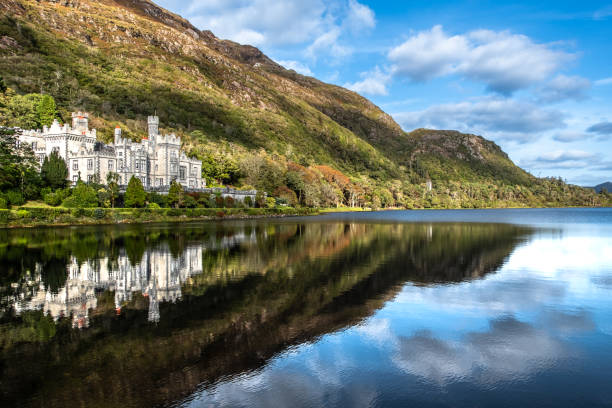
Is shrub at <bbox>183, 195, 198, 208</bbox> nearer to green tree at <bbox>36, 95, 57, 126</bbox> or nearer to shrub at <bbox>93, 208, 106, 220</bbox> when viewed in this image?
shrub at <bbox>93, 208, 106, 220</bbox>

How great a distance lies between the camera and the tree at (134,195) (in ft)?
209

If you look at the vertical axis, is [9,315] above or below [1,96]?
below

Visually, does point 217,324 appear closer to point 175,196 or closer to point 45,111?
point 175,196

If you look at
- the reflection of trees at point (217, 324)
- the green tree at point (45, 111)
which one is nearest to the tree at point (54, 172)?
the green tree at point (45, 111)

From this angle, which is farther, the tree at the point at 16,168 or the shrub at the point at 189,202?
the shrub at the point at 189,202

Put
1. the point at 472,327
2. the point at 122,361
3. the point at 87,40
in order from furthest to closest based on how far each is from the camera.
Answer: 1. the point at 87,40
2. the point at 472,327
3. the point at 122,361

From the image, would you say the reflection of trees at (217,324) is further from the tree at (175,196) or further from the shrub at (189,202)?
the shrub at (189,202)

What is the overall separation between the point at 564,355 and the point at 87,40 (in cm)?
21158

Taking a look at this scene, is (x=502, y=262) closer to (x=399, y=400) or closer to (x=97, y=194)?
(x=399, y=400)

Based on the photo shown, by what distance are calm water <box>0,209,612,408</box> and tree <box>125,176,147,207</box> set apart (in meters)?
38.2

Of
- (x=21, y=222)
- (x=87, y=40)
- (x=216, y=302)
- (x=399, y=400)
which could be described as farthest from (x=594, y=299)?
(x=87, y=40)

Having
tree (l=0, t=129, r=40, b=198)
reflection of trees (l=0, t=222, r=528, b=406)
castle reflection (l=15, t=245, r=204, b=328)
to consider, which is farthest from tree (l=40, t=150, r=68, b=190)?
castle reflection (l=15, t=245, r=204, b=328)

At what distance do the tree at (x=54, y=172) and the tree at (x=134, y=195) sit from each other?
34.8ft

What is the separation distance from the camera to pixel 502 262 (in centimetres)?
Answer: 2759
